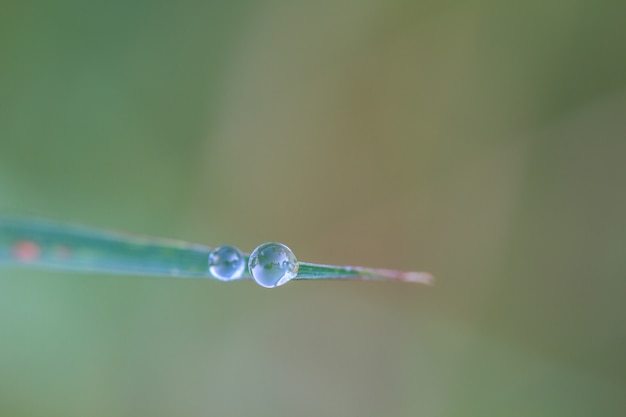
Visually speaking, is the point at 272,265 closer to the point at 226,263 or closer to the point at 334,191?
the point at 226,263

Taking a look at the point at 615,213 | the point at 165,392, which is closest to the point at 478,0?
the point at 615,213

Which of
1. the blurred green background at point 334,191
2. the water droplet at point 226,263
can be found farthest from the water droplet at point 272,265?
the blurred green background at point 334,191

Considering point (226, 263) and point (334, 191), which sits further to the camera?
point (334, 191)

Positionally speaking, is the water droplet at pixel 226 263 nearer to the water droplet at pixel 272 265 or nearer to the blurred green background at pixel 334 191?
the water droplet at pixel 272 265

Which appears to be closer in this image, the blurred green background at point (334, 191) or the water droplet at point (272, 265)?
the water droplet at point (272, 265)

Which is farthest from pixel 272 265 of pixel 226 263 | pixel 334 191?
pixel 334 191

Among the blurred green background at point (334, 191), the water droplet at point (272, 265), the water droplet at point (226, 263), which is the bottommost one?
the water droplet at point (272, 265)

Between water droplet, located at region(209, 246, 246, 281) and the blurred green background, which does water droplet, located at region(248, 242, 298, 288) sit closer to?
water droplet, located at region(209, 246, 246, 281)
